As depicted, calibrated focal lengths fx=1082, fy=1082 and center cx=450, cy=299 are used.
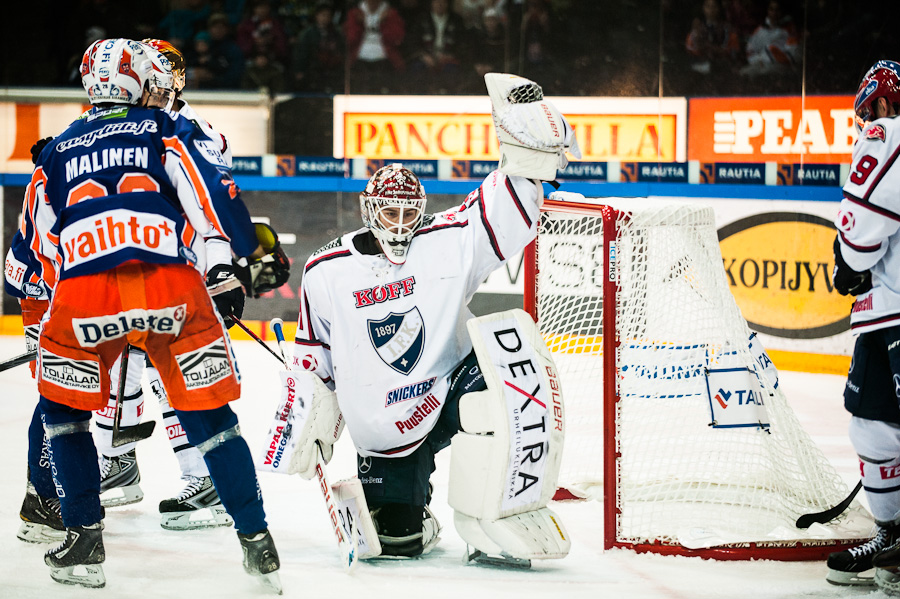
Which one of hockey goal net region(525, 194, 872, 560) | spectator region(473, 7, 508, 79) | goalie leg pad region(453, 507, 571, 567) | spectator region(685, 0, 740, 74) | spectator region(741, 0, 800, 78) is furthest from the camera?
spectator region(473, 7, 508, 79)

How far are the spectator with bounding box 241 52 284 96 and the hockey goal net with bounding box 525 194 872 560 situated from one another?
14.8 ft

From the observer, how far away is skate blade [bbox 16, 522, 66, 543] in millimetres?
2945

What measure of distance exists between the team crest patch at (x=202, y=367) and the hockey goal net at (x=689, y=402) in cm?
101

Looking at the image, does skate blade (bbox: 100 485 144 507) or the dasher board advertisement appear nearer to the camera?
skate blade (bbox: 100 485 144 507)

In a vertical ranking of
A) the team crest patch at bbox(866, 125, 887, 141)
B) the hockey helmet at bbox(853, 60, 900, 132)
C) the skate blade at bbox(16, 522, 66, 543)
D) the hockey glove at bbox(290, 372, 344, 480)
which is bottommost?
the skate blade at bbox(16, 522, 66, 543)

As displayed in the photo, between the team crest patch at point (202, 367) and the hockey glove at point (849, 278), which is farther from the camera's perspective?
the hockey glove at point (849, 278)

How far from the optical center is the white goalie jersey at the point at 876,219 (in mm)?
2533

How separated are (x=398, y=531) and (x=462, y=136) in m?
5.02

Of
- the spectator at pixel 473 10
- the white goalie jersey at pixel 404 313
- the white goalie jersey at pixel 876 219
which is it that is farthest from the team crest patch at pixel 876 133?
the spectator at pixel 473 10

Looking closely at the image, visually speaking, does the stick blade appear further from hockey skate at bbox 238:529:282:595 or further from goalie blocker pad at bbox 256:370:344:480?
hockey skate at bbox 238:529:282:595

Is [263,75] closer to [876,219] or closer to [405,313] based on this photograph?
[405,313]

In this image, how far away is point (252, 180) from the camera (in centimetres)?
689

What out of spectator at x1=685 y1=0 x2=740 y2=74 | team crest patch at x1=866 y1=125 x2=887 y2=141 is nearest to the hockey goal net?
team crest patch at x1=866 y1=125 x2=887 y2=141

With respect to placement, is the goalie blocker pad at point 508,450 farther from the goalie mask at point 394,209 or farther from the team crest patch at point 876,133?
the team crest patch at point 876,133
